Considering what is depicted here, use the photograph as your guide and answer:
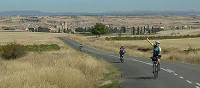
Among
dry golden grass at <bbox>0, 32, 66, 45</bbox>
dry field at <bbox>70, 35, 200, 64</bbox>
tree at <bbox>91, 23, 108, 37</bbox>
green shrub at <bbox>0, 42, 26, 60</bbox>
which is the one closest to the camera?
dry field at <bbox>70, 35, 200, 64</bbox>

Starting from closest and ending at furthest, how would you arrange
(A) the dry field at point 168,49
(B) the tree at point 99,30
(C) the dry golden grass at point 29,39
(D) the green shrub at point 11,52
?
(A) the dry field at point 168,49 < (D) the green shrub at point 11,52 < (C) the dry golden grass at point 29,39 < (B) the tree at point 99,30

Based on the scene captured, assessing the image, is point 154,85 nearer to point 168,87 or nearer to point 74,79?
point 168,87

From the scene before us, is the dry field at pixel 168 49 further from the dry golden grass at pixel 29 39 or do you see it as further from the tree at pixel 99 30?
the tree at pixel 99 30

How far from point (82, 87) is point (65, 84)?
2.51 feet

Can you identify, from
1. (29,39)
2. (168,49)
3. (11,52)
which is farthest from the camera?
(29,39)

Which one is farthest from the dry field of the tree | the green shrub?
the tree

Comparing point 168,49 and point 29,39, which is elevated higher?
point 168,49

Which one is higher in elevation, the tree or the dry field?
the dry field

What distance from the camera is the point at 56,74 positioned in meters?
18.1

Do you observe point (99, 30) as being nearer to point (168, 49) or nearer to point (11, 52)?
point (168, 49)

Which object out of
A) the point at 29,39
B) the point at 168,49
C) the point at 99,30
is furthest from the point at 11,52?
the point at 99,30

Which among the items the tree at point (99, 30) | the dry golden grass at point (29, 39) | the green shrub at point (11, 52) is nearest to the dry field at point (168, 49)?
the green shrub at point (11, 52)

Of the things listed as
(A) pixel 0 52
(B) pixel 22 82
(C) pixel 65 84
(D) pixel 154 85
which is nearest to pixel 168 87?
(D) pixel 154 85

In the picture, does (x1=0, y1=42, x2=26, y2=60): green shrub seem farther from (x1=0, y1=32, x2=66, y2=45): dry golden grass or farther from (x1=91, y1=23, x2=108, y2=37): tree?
(x1=91, y1=23, x2=108, y2=37): tree
